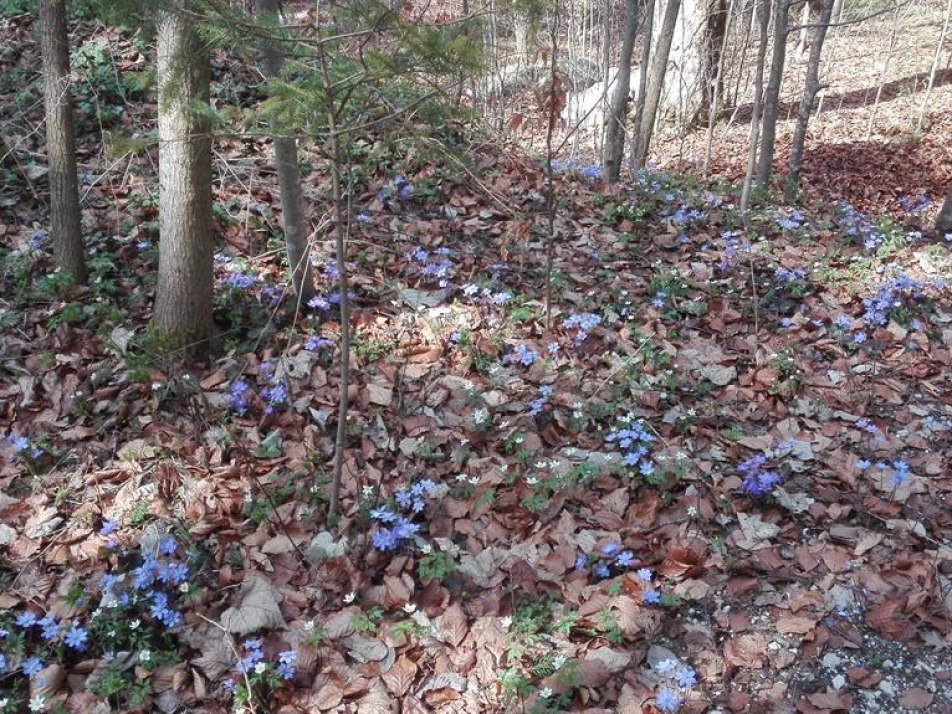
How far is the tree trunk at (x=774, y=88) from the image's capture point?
20.1ft

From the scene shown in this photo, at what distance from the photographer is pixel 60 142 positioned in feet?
15.1

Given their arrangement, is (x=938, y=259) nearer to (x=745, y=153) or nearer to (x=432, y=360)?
(x=432, y=360)

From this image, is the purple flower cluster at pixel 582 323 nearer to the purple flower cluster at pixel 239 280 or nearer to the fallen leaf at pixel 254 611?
the purple flower cluster at pixel 239 280

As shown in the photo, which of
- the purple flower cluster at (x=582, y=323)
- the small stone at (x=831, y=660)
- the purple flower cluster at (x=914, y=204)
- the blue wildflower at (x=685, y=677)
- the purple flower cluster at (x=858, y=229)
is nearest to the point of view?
the blue wildflower at (x=685, y=677)

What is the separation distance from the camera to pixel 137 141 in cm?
270

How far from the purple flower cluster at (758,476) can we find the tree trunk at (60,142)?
13.9 ft

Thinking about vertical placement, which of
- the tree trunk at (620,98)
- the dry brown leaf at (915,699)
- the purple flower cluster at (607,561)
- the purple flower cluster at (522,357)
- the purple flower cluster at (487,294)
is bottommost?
the dry brown leaf at (915,699)

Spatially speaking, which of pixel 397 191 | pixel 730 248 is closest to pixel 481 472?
pixel 730 248

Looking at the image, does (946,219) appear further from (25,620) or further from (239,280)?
(25,620)

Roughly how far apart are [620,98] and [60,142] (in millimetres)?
4683

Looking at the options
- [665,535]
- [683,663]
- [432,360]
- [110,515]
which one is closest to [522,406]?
[432,360]

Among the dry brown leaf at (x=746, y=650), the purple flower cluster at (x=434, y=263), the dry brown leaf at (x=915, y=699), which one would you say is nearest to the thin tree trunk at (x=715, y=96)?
the purple flower cluster at (x=434, y=263)

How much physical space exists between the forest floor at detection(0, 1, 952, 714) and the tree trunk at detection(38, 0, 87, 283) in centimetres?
22

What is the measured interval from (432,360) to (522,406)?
67cm
